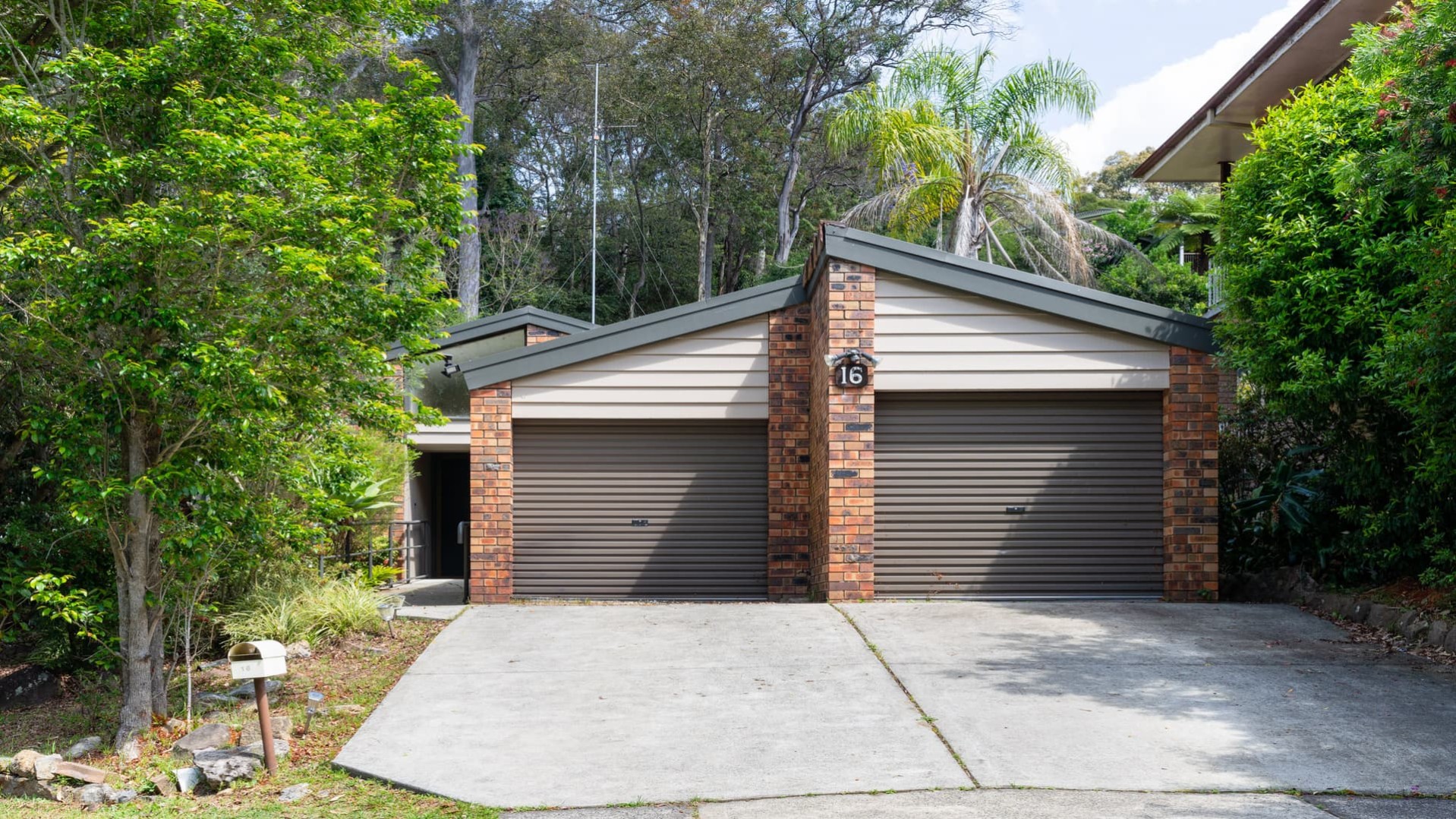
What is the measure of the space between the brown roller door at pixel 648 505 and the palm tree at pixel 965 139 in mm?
7149

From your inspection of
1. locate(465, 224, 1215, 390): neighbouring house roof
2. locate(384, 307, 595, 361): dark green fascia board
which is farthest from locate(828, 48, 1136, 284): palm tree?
locate(465, 224, 1215, 390): neighbouring house roof

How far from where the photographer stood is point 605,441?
41.1ft

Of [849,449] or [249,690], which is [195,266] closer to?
[249,690]

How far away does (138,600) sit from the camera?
300 inches

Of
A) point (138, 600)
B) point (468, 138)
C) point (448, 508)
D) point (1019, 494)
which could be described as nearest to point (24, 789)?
point (138, 600)

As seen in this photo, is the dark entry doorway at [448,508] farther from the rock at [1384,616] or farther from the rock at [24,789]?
the rock at [1384,616]

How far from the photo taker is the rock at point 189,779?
6.46 meters

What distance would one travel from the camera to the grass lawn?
5801 millimetres

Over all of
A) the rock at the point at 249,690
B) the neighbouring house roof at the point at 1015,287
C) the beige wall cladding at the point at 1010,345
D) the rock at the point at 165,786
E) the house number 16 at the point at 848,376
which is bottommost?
the rock at the point at 165,786

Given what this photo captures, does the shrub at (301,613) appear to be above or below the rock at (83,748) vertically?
above

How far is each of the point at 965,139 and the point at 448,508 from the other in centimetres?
1115

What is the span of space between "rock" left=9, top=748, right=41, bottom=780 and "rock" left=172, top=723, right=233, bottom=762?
2.56 ft

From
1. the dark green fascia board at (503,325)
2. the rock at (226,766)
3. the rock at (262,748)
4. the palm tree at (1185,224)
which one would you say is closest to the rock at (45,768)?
the rock at (226,766)

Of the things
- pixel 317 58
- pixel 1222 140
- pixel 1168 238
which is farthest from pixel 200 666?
pixel 1168 238
